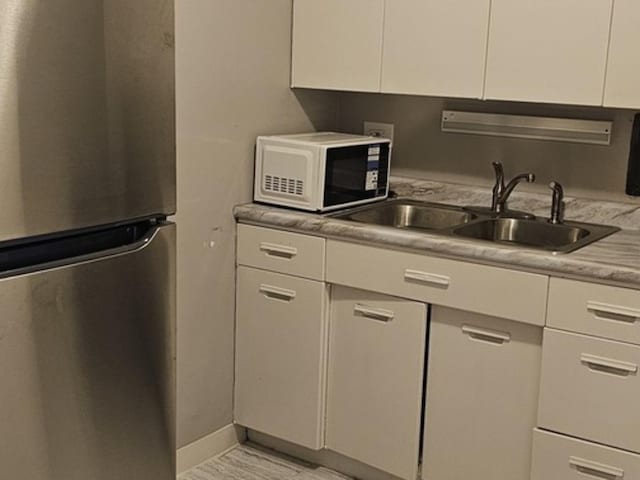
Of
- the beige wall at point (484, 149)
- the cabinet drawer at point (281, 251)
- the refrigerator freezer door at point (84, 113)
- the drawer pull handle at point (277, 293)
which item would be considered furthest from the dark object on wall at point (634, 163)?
the refrigerator freezer door at point (84, 113)

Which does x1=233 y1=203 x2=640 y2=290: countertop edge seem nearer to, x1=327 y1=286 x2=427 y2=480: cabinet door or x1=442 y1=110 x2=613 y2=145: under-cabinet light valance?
x1=327 y1=286 x2=427 y2=480: cabinet door

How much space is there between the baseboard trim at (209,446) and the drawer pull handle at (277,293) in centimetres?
54

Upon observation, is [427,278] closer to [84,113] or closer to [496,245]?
[496,245]

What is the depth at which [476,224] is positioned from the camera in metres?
2.70

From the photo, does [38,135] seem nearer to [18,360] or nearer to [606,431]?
[18,360]

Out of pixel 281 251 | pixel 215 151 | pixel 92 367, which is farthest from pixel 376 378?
pixel 92 367

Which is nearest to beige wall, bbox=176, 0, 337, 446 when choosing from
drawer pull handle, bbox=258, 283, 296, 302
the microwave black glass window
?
drawer pull handle, bbox=258, 283, 296, 302

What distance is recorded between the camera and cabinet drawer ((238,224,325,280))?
105 inches

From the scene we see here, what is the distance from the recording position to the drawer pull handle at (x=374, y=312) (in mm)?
2557

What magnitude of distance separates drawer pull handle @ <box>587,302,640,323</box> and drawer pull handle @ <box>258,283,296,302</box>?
3.25ft

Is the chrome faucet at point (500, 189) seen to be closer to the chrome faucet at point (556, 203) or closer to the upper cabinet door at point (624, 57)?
the chrome faucet at point (556, 203)

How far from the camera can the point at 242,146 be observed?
284 cm

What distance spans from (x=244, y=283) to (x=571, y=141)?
1212 mm

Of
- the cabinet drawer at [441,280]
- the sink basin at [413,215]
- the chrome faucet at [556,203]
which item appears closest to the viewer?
the cabinet drawer at [441,280]
